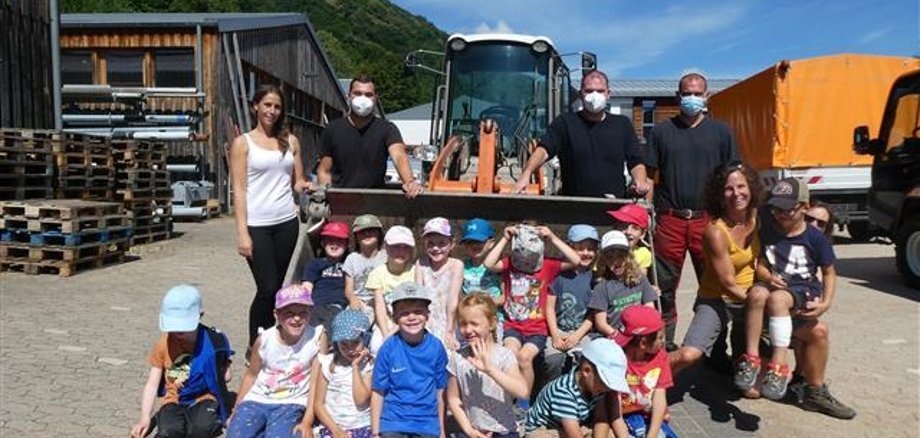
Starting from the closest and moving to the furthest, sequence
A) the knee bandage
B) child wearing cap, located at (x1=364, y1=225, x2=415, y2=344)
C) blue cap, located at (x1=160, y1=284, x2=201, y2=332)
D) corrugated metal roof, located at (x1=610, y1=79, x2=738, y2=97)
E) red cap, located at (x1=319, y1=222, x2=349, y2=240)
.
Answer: blue cap, located at (x1=160, y1=284, x2=201, y2=332), the knee bandage, child wearing cap, located at (x1=364, y1=225, x2=415, y2=344), red cap, located at (x1=319, y1=222, x2=349, y2=240), corrugated metal roof, located at (x1=610, y1=79, x2=738, y2=97)

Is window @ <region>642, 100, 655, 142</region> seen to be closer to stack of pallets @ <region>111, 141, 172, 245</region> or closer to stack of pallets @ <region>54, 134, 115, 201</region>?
stack of pallets @ <region>111, 141, 172, 245</region>

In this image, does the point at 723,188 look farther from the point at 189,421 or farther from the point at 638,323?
the point at 189,421

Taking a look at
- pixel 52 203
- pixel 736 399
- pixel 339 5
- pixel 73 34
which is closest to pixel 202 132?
pixel 73 34

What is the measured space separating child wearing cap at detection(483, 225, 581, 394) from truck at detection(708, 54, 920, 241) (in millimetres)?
8624

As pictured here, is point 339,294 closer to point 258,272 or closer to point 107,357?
point 258,272

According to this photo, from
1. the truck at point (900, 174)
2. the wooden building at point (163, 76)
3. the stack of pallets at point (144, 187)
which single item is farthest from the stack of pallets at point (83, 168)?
the truck at point (900, 174)

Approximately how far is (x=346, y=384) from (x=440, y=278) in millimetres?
929

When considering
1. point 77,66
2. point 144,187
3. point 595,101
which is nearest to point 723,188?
point 595,101

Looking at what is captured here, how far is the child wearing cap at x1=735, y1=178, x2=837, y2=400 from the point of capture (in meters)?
4.12

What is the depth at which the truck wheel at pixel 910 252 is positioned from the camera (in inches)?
328

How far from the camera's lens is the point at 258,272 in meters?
4.46

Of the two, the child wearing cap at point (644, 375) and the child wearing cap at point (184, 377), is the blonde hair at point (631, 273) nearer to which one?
the child wearing cap at point (644, 375)

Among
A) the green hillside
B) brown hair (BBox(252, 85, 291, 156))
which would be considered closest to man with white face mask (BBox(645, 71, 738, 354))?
brown hair (BBox(252, 85, 291, 156))

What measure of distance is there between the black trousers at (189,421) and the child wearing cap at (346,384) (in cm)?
60
